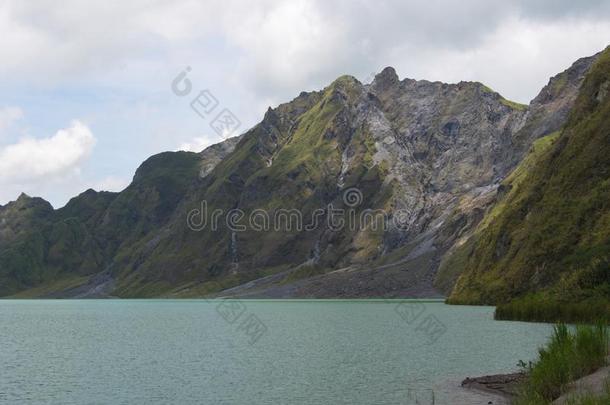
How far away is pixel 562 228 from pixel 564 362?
118 m

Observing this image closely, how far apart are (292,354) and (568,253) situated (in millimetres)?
88210

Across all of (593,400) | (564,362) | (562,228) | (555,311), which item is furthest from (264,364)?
(562,228)

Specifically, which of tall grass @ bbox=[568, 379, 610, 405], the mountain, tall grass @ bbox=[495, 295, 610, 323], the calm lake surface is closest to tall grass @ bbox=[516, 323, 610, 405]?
tall grass @ bbox=[568, 379, 610, 405]

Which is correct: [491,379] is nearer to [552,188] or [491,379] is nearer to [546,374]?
[546,374]

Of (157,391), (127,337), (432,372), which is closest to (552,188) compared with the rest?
(127,337)

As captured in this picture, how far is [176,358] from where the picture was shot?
219 feet

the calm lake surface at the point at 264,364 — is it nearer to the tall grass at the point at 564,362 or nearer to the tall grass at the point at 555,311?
the tall grass at the point at 555,311

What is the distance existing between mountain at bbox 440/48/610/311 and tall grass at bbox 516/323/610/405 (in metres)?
Answer: 60.2

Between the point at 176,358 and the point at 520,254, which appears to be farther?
the point at 520,254

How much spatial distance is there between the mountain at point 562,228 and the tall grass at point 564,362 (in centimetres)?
6019

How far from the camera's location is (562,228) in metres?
142

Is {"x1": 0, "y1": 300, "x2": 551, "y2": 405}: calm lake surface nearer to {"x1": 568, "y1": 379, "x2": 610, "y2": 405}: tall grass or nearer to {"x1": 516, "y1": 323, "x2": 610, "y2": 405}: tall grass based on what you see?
{"x1": 516, "y1": 323, "x2": 610, "y2": 405}: tall grass

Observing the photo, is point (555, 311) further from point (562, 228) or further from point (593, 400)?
point (593, 400)

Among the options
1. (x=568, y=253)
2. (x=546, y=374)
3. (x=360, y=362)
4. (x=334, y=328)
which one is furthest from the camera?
(x=568, y=253)
